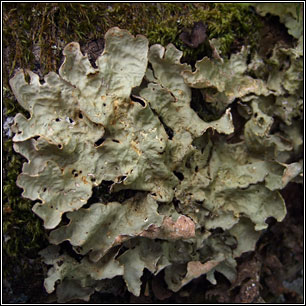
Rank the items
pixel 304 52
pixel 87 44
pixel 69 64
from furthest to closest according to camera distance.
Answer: pixel 304 52 < pixel 87 44 < pixel 69 64

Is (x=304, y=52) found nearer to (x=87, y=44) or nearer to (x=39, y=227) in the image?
(x=87, y=44)

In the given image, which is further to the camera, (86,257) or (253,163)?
(253,163)

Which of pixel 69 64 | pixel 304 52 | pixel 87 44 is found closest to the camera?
pixel 69 64

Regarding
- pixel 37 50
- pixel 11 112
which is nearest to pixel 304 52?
pixel 37 50

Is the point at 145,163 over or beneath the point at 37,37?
beneath

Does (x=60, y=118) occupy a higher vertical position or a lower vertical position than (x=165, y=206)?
higher

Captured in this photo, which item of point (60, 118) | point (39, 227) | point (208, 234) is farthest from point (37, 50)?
point (208, 234)

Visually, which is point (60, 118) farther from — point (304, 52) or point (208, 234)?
point (304, 52)

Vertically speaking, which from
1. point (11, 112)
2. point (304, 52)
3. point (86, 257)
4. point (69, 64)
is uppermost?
point (304, 52)
